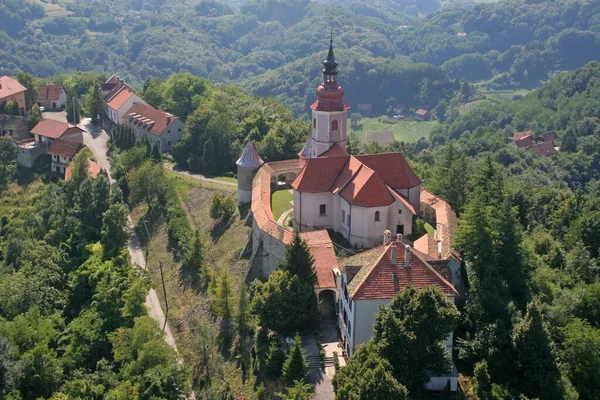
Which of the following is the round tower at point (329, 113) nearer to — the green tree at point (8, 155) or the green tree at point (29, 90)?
the green tree at point (8, 155)

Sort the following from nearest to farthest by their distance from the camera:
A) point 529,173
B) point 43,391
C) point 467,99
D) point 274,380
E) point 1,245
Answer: point 274,380 < point 43,391 < point 1,245 < point 529,173 < point 467,99

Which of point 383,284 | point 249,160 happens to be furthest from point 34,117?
point 383,284

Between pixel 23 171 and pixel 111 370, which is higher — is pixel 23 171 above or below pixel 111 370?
above

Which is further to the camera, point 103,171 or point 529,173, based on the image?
point 529,173

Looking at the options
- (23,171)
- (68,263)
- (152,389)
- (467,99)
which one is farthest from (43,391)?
(467,99)

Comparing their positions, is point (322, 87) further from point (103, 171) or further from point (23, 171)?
point (23, 171)

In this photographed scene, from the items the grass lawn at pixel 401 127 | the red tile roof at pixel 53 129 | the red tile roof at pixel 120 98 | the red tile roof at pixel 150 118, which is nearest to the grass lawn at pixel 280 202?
the red tile roof at pixel 150 118

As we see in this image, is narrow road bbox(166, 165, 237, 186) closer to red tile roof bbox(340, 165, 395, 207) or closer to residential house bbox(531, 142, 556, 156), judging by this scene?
red tile roof bbox(340, 165, 395, 207)

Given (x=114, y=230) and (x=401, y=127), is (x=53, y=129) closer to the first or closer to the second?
(x=114, y=230)
